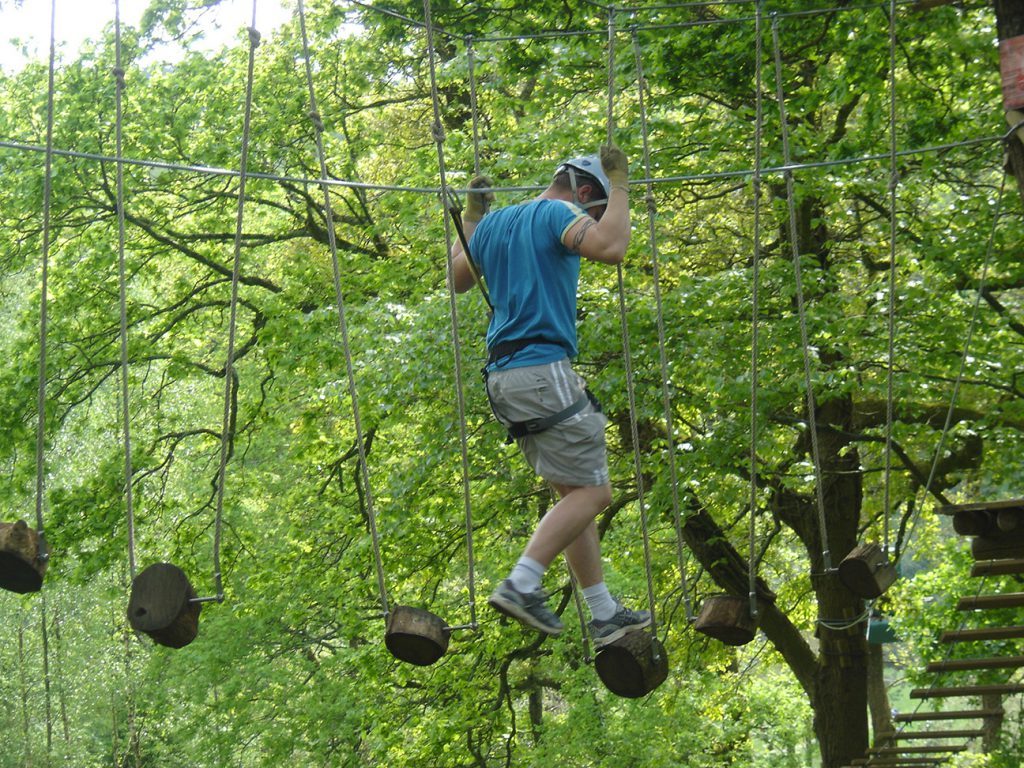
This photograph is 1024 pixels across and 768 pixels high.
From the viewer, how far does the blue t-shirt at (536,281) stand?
401cm

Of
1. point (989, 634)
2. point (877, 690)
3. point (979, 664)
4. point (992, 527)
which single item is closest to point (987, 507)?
point (992, 527)

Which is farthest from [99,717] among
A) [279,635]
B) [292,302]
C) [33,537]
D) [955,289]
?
[33,537]

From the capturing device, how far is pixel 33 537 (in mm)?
3918

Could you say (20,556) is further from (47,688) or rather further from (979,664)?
(47,688)

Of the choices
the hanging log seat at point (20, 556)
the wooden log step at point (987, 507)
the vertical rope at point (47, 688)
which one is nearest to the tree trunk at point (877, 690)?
the wooden log step at point (987, 507)

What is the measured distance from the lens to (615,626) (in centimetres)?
418

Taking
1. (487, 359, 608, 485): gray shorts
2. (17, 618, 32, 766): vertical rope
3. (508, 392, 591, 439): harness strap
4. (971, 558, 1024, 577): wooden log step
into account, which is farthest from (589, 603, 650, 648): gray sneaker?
(17, 618, 32, 766): vertical rope

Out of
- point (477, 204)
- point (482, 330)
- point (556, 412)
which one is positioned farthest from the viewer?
point (482, 330)

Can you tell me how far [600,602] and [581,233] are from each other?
1.16m

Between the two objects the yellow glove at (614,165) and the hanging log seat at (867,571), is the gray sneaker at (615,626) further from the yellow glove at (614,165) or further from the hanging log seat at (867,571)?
the yellow glove at (614,165)

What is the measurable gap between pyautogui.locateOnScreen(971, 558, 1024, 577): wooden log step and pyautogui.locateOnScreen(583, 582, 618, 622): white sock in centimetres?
257

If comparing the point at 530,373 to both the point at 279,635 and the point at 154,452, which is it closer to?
the point at 154,452

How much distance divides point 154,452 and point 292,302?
211 cm

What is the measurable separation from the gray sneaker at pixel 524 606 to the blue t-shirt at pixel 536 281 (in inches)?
26.4
